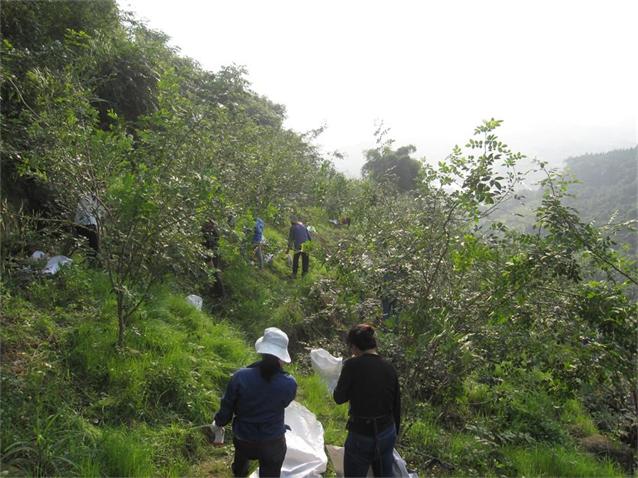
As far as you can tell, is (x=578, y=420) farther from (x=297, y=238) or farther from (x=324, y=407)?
(x=297, y=238)

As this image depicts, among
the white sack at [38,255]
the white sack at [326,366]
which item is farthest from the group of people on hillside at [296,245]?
the white sack at [38,255]

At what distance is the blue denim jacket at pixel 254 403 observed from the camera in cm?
290

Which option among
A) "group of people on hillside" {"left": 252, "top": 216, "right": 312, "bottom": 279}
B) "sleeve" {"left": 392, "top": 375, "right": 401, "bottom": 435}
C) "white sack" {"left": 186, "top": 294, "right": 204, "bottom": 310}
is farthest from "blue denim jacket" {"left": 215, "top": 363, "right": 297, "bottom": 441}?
"group of people on hillside" {"left": 252, "top": 216, "right": 312, "bottom": 279}

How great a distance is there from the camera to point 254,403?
9.49ft

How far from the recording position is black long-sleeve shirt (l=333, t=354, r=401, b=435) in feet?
9.84

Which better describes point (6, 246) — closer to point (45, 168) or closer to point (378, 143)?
point (45, 168)

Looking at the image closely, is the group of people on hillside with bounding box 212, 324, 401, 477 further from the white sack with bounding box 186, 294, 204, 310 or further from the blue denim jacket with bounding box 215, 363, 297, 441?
the white sack with bounding box 186, 294, 204, 310

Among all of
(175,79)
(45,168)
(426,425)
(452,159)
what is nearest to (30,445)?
(45,168)

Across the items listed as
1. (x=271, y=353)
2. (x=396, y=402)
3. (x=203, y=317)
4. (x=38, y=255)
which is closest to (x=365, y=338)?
(x=396, y=402)

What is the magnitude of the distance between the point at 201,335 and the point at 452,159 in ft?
11.7

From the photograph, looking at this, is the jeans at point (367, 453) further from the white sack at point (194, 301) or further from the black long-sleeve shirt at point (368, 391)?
the white sack at point (194, 301)

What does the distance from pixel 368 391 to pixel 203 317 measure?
353 cm

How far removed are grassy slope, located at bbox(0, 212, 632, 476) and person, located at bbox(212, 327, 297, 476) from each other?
909 mm

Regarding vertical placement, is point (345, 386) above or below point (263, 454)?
above
